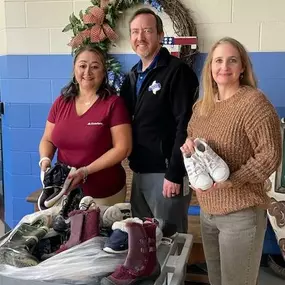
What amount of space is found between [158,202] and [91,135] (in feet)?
A: 1.47

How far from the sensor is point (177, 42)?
9.30ft

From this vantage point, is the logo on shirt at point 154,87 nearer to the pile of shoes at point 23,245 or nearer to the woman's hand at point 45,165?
the woman's hand at point 45,165

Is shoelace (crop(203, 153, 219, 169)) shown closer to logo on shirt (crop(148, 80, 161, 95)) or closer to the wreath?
logo on shirt (crop(148, 80, 161, 95))

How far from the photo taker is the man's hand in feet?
5.97

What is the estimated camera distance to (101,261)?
1169 millimetres

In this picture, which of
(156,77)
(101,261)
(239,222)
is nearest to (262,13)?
(156,77)

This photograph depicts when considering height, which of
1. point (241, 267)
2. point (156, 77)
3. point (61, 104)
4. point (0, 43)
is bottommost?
point (241, 267)

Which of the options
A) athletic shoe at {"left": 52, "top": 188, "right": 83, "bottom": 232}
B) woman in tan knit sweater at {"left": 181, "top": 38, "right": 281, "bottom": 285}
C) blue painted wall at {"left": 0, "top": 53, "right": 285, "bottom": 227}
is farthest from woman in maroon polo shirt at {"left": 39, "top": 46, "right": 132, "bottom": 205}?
blue painted wall at {"left": 0, "top": 53, "right": 285, "bottom": 227}

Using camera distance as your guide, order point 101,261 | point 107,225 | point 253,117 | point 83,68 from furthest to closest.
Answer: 1. point 83,68
2. point 253,117
3. point 107,225
4. point 101,261

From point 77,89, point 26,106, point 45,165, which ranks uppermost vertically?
point 77,89

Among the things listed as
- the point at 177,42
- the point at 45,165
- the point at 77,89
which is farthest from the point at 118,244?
the point at 177,42

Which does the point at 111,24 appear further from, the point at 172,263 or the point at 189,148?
the point at 172,263

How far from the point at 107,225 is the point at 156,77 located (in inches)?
30.7

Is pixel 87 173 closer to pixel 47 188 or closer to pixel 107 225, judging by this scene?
pixel 47 188
